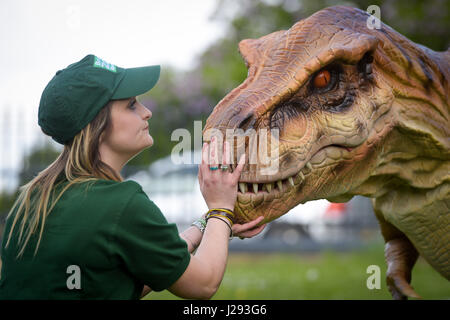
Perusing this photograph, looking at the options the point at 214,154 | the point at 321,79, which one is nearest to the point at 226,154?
the point at 214,154

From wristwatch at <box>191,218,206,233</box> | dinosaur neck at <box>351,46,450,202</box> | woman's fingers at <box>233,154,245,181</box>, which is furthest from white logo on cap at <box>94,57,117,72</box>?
dinosaur neck at <box>351,46,450,202</box>

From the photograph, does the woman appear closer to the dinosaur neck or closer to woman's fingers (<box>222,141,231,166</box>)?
woman's fingers (<box>222,141,231,166</box>)

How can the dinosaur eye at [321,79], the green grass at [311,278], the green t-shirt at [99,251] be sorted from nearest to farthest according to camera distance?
the green t-shirt at [99,251] → the dinosaur eye at [321,79] → the green grass at [311,278]

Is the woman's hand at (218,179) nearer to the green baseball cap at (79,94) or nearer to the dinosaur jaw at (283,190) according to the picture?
the dinosaur jaw at (283,190)

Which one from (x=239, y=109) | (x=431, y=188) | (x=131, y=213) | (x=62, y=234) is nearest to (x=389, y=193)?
(x=431, y=188)

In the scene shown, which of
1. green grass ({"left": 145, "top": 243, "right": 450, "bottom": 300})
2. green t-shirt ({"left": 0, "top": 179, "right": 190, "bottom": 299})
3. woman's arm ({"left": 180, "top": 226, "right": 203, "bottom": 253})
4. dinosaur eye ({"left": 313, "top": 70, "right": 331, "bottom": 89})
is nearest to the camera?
green t-shirt ({"left": 0, "top": 179, "right": 190, "bottom": 299})

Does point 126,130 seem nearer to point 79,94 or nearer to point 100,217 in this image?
point 79,94

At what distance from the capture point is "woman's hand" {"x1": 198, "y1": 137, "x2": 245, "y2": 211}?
2109mm

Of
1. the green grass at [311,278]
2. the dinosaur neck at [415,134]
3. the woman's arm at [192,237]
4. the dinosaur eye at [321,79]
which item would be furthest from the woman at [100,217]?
the green grass at [311,278]

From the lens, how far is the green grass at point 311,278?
5.57 meters

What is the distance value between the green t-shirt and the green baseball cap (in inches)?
12.3

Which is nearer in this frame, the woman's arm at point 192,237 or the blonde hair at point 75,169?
the blonde hair at point 75,169

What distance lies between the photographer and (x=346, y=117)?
7.59 feet
